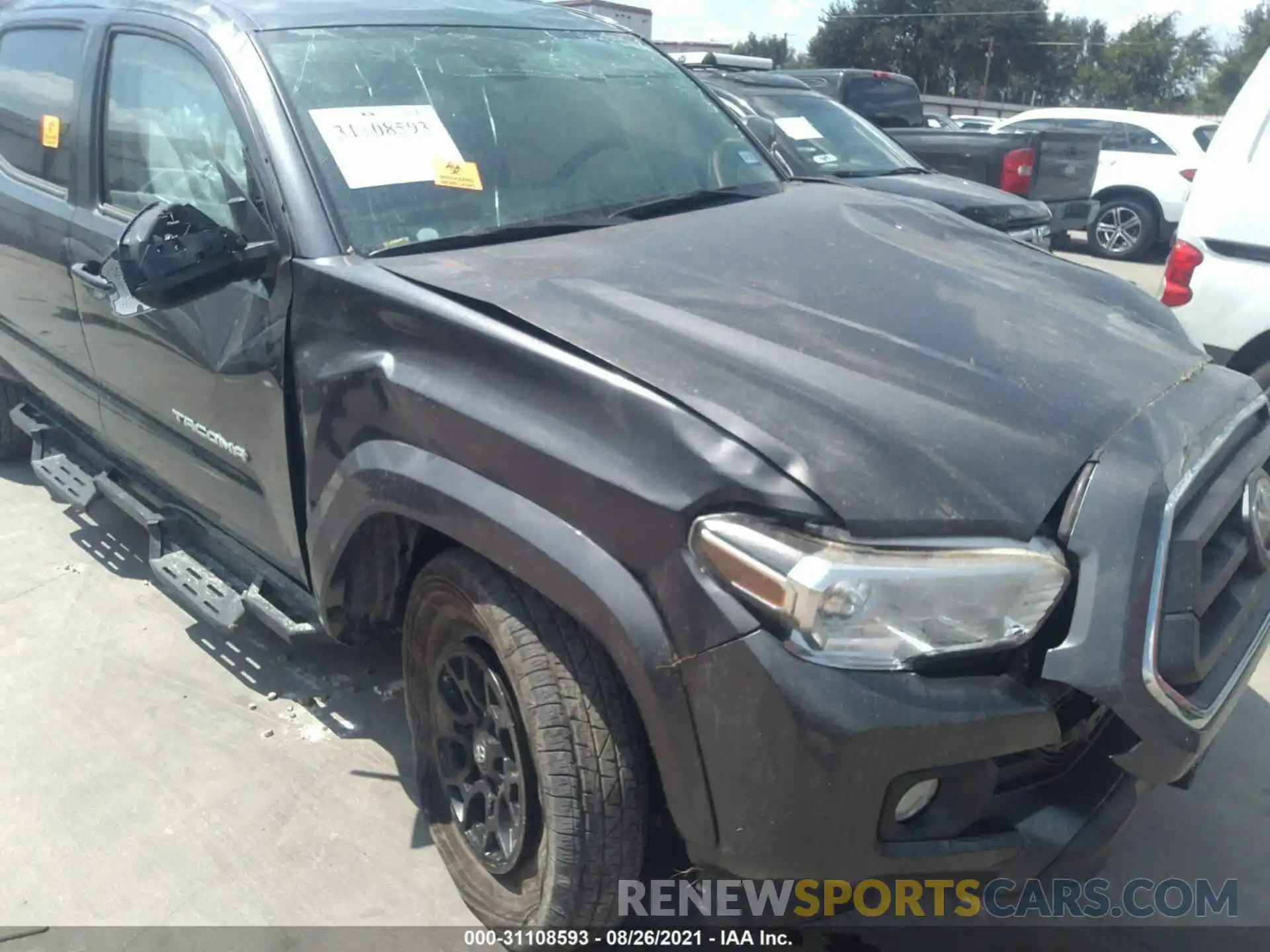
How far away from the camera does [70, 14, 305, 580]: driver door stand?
8.40 feet

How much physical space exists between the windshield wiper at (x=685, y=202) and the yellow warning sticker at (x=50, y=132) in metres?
1.94

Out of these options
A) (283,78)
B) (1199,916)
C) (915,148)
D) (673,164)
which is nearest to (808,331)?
(673,164)

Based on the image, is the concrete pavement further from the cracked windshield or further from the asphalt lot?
the cracked windshield

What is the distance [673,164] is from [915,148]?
308 inches

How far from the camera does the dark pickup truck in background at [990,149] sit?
995 centimetres

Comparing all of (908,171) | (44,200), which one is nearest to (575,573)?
(44,200)

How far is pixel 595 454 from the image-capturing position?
1.80m

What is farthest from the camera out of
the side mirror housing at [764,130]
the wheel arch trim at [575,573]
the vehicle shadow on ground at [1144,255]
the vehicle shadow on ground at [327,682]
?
the vehicle shadow on ground at [1144,255]

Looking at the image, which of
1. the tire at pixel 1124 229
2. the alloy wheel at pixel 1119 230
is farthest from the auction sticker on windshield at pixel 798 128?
the alloy wheel at pixel 1119 230

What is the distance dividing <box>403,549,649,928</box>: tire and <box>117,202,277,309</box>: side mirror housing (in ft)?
2.74

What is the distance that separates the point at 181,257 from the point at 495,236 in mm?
701

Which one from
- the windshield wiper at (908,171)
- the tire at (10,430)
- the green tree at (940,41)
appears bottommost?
the tire at (10,430)

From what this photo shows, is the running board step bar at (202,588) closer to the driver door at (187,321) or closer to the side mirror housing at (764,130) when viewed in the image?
the driver door at (187,321)

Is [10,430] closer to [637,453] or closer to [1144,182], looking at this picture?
[637,453]
